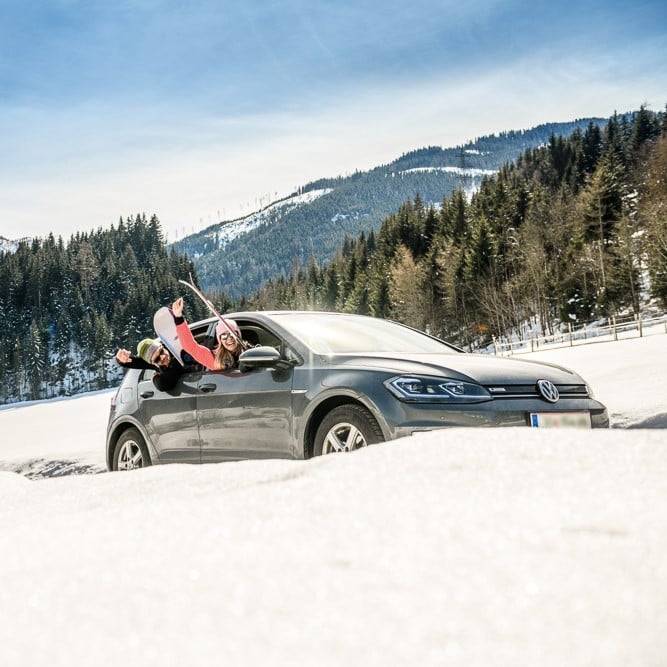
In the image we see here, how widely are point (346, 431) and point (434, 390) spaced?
26.1 inches

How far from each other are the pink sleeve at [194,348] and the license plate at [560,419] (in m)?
2.64

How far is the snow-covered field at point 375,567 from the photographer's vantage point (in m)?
1.14

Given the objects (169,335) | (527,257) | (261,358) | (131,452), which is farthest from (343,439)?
(527,257)

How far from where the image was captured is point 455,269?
6228 cm

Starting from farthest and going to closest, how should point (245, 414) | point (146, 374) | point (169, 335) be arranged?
1. point (146, 374)
2. point (169, 335)
3. point (245, 414)

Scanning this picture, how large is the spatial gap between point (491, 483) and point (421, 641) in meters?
0.76

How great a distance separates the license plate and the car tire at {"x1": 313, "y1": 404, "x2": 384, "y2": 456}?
1079 millimetres

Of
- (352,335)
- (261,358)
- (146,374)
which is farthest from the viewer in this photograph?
(146,374)

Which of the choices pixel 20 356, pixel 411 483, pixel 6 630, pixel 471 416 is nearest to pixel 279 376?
pixel 471 416

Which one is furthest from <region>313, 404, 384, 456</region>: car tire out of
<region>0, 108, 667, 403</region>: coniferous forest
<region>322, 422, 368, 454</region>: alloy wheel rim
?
<region>0, 108, 667, 403</region>: coniferous forest

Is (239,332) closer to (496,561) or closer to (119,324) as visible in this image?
(496,561)

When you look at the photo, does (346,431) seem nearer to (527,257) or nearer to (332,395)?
(332,395)

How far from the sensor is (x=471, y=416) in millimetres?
4414

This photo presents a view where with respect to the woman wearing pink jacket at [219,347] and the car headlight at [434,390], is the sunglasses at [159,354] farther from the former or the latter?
the car headlight at [434,390]
